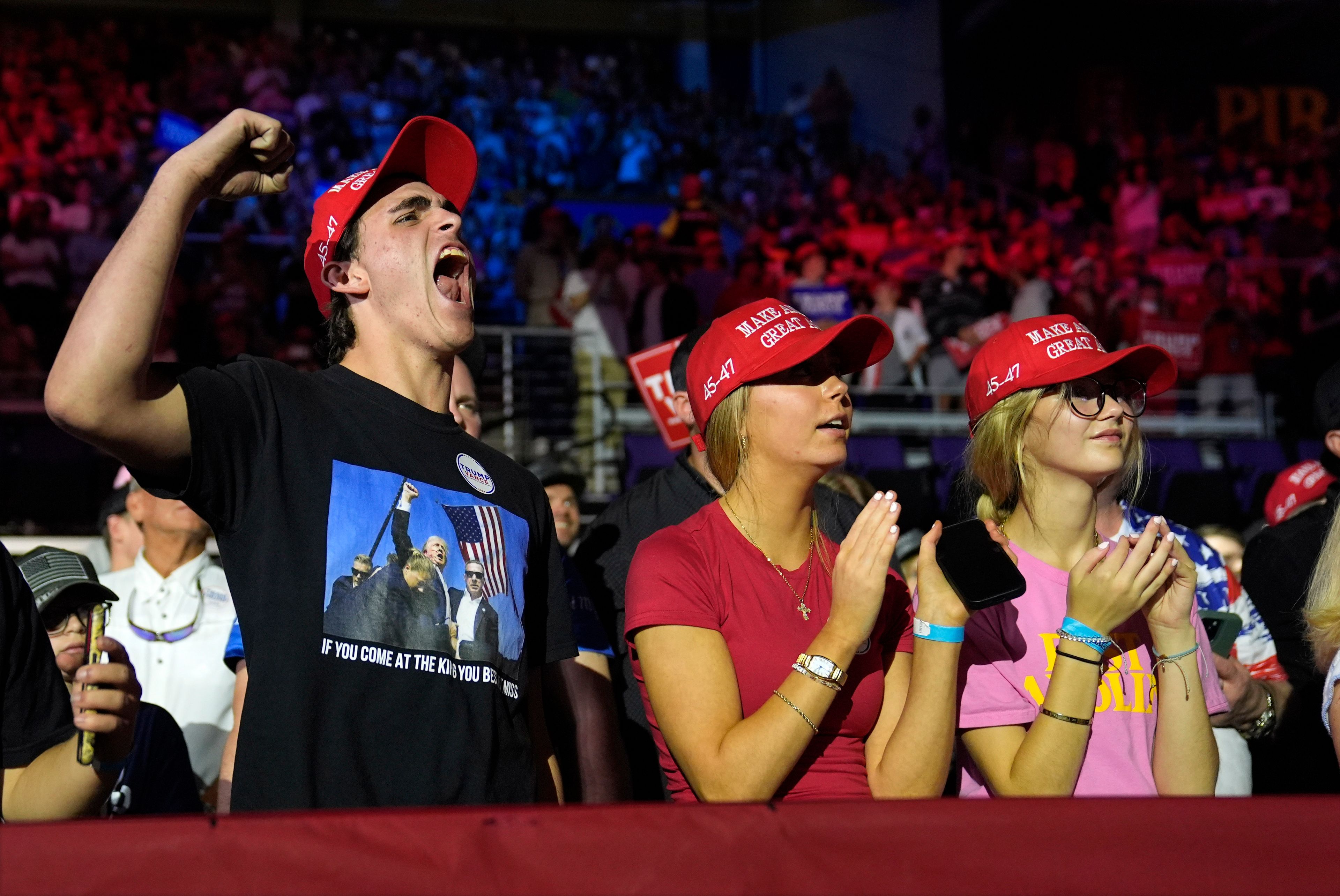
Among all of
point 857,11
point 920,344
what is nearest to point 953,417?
point 920,344

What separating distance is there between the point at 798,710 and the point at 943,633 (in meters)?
0.29

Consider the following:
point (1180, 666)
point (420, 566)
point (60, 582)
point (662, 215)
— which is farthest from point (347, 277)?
point (662, 215)

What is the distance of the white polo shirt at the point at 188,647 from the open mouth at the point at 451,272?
216 cm

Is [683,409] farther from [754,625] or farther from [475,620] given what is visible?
[475,620]

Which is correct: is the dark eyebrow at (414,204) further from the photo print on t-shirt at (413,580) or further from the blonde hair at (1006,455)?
the blonde hair at (1006,455)

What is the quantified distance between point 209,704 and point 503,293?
9524mm

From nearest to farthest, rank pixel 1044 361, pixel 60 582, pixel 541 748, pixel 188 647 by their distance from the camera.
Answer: pixel 541 748 < pixel 1044 361 < pixel 60 582 < pixel 188 647

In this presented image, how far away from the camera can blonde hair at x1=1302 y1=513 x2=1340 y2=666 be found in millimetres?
2518

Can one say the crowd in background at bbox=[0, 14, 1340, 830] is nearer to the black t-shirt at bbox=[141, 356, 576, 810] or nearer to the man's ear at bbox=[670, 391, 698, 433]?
the man's ear at bbox=[670, 391, 698, 433]

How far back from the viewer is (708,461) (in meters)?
2.48

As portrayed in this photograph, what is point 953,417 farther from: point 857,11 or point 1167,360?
point 857,11

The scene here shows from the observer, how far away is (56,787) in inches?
79.0

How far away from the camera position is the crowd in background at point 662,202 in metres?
10.6

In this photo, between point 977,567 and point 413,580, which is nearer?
point 413,580
